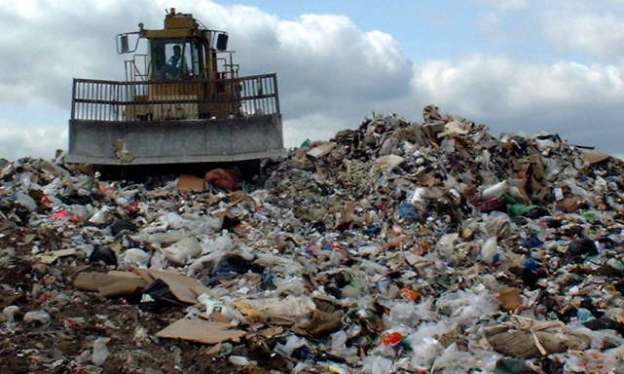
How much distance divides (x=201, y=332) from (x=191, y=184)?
18.1 feet

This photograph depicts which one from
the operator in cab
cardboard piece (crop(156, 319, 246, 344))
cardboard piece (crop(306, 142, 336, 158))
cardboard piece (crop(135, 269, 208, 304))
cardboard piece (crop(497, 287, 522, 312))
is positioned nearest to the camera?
cardboard piece (crop(156, 319, 246, 344))

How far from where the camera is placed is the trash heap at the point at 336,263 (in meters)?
5.33

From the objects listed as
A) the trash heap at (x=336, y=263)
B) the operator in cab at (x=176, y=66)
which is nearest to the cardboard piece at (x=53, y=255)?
the trash heap at (x=336, y=263)

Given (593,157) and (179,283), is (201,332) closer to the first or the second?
(179,283)

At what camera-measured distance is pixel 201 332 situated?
531cm

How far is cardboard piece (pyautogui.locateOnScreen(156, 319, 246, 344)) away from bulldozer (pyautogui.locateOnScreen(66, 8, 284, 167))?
5598mm

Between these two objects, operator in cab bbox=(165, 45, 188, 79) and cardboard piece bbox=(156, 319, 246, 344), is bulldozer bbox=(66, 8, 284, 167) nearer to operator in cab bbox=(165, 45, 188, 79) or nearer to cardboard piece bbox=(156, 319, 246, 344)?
operator in cab bbox=(165, 45, 188, 79)

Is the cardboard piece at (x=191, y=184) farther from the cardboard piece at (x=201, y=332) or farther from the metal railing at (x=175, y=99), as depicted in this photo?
the cardboard piece at (x=201, y=332)

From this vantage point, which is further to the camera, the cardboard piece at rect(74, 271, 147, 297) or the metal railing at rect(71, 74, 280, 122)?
the metal railing at rect(71, 74, 280, 122)

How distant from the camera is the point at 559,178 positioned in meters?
10.9

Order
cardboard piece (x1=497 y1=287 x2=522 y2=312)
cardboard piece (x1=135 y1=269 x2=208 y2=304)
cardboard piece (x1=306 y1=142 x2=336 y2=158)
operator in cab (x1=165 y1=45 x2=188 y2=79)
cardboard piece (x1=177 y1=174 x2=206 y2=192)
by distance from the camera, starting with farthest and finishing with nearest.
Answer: cardboard piece (x1=306 y1=142 x2=336 y2=158) < operator in cab (x1=165 y1=45 x2=188 y2=79) < cardboard piece (x1=177 y1=174 x2=206 y2=192) < cardboard piece (x1=497 y1=287 x2=522 y2=312) < cardboard piece (x1=135 y1=269 x2=208 y2=304)

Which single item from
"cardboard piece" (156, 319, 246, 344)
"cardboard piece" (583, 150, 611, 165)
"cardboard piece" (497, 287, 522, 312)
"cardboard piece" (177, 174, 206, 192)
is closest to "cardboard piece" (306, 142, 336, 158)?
"cardboard piece" (177, 174, 206, 192)

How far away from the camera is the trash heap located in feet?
17.5

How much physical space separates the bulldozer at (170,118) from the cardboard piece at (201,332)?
18.4ft
